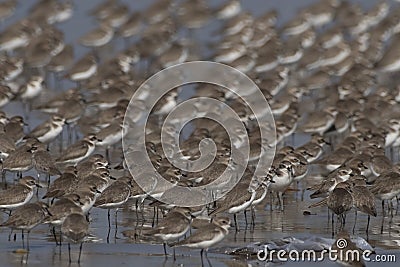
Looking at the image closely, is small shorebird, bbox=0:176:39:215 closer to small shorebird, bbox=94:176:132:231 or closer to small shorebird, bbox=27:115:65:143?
small shorebird, bbox=94:176:132:231

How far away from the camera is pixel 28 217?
13.2 metres

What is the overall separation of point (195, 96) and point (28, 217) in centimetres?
1076

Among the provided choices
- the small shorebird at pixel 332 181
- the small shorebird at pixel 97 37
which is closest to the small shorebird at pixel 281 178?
the small shorebird at pixel 332 181

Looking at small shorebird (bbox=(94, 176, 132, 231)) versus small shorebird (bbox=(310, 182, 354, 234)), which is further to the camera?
small shorebird (bbox=(94, 176, 132, 231))

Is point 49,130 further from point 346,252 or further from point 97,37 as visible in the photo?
point 97,37

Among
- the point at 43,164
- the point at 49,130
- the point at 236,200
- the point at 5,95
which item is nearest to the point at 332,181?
the point at 236,200

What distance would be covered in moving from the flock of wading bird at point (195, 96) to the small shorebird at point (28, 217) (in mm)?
16

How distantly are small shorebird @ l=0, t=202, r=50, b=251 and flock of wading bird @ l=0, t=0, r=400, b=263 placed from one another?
0.02 meters

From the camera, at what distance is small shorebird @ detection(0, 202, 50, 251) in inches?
520

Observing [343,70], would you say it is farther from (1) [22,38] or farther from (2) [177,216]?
(2) [177,216]

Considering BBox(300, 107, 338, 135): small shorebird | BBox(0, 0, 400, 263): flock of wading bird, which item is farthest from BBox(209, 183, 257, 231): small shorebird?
BBox(300, 107, 338, 135): small shorebird

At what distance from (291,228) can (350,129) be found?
23.9ft

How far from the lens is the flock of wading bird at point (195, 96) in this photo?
14.5 m

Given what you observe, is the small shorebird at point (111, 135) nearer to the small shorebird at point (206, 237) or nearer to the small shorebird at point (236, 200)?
the small shorebird at point (236, 200)
